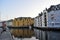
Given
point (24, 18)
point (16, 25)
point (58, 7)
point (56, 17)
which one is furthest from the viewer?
point (24, 18)

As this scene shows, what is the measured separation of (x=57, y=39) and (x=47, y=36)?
4.82ft

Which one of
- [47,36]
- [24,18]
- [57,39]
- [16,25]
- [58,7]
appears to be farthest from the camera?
[24,18]

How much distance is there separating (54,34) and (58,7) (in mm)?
14660

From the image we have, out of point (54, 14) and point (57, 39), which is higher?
point (54, 14)

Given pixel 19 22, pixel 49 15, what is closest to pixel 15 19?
pixel 19 22

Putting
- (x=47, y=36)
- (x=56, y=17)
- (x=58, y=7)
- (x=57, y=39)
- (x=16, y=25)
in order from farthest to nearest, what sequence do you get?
1. (x=16, y=25)
2. (x=58, y=7)
3. (x=56, y=17)
4. (x=47, y=36)
5. (x=57, y=39)

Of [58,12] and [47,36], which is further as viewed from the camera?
[58,12]

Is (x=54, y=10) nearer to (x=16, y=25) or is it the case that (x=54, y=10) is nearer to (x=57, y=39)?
(x=57, y=39)

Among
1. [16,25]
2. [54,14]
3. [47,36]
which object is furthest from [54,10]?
[16,25]

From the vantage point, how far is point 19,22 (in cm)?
5991

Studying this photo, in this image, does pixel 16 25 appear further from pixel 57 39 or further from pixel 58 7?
pixel 57 39

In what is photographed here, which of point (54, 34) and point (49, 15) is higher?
point (49, 15)

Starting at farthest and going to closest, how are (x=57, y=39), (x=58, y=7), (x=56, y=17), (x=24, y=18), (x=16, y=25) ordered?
1. (x=24, y=18)
2. (x=16, y=25)
3. (x=58, y=7)
4. (x=56, y=17)
5. (x=57, y=39)

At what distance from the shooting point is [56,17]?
27.6 meters
